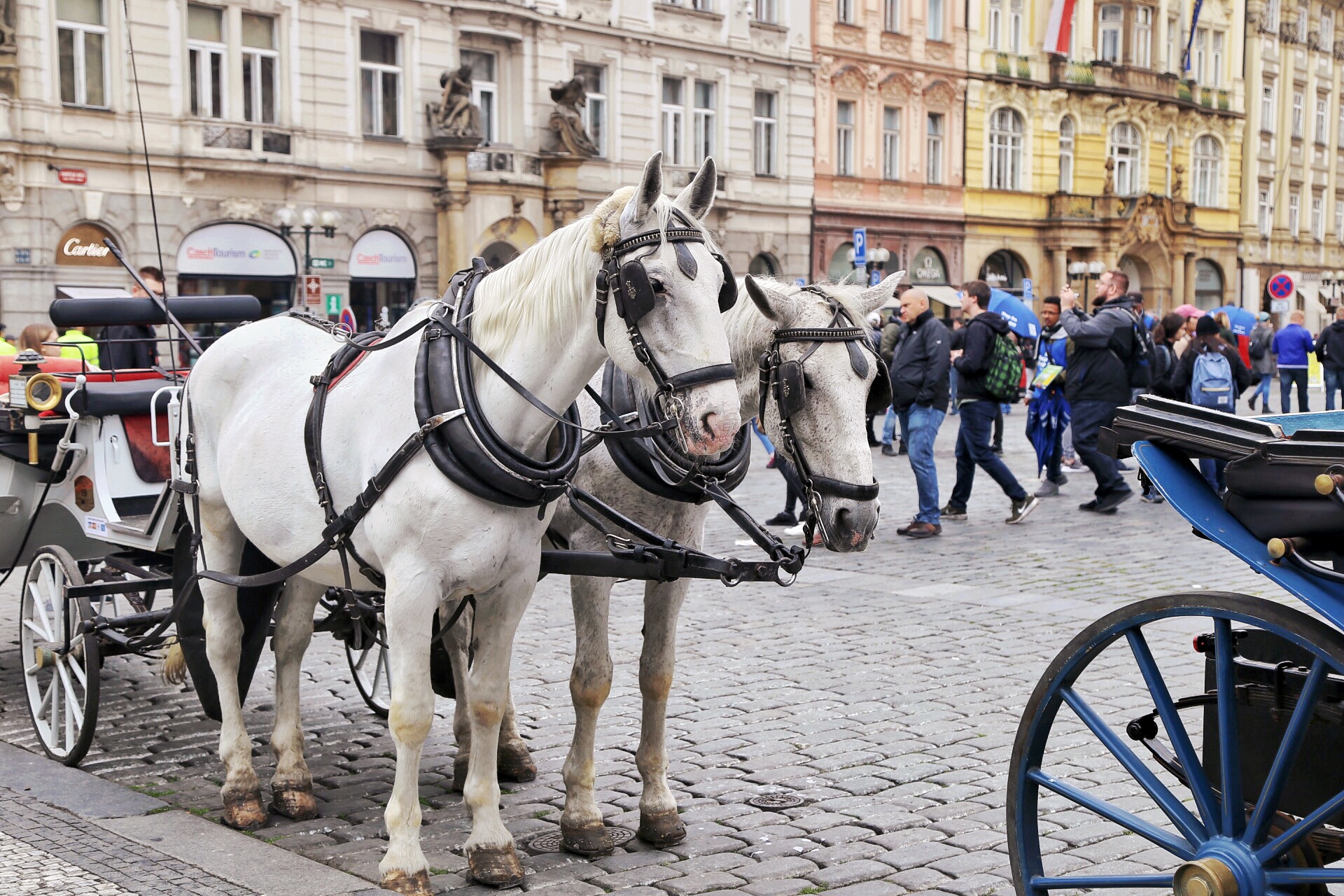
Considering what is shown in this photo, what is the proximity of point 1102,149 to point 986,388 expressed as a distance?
1355 inches

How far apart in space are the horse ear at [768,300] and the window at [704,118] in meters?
29.6

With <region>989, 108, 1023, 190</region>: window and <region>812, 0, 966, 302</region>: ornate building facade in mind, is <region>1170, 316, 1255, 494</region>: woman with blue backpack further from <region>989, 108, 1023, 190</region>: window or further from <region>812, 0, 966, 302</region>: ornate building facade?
<region>989, 108, 1023, 190</region>: window

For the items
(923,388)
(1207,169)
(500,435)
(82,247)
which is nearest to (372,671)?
(500,435)

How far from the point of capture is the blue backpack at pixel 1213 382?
13.6m

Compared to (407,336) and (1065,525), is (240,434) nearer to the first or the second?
(407,336)

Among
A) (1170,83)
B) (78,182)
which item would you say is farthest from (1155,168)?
(78,182)

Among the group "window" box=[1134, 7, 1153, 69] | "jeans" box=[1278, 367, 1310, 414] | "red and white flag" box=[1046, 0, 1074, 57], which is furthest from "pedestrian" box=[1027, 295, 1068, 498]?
"window" box=[1134, 7, 1153, 69]

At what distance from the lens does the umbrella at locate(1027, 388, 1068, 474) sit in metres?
14.6

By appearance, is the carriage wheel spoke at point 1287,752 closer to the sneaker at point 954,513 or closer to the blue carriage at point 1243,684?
the blue carriage at point 1243,684

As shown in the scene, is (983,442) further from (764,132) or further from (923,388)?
(764,132)

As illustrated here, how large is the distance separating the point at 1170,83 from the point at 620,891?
154 ft

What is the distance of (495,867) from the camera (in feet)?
13.5

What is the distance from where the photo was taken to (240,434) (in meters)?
4.77

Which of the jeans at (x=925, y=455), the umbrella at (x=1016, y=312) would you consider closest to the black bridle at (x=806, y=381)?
the jeans at (x=925, y=455)
